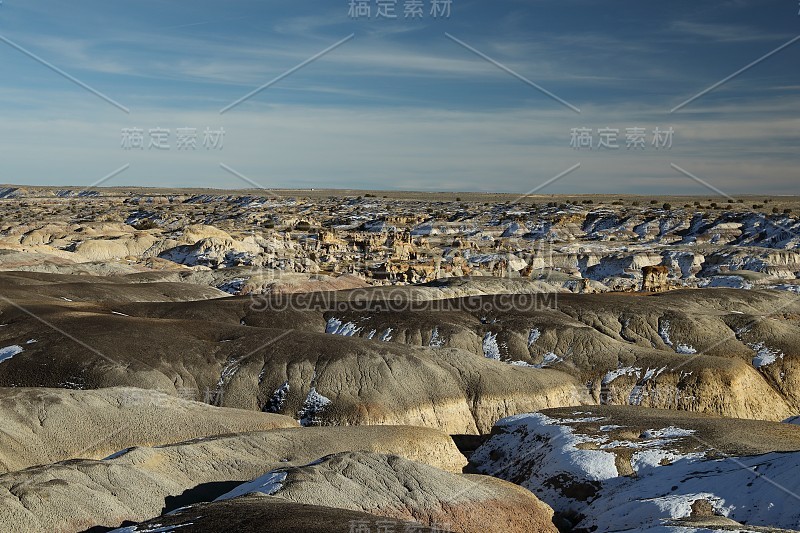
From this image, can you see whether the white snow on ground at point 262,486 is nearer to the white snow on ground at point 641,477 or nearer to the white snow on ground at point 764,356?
the white snow on ground at point 641,477

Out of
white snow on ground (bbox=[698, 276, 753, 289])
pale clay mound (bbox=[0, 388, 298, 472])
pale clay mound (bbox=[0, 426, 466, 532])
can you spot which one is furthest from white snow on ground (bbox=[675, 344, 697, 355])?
pale clay mound (bbox=[0, 388, 298, 472])

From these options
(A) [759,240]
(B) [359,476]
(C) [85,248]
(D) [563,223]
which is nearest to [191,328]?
(B) [359,476]

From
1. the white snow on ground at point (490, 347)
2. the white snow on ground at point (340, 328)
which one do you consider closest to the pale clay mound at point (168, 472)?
the white snow on ground at point (490, 347)

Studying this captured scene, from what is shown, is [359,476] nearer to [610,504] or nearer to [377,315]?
[610,504]

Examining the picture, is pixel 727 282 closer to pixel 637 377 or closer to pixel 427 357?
pixel 637 377
